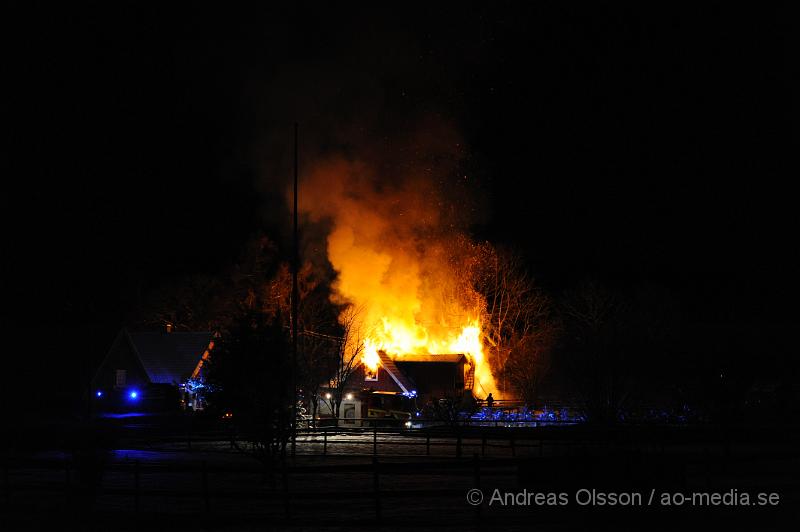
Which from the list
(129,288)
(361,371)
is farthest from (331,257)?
(129,288)

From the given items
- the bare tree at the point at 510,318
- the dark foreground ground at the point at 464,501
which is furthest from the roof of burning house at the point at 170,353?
the dark foreground ground at the point at 464,501

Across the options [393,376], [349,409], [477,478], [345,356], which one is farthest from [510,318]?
[477,478]

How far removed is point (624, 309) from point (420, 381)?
18168 millimetres

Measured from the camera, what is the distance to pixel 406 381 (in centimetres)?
5359

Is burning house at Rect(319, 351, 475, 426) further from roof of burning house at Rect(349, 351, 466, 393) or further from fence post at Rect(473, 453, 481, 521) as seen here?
fence post at Rect(473, 453, 481, 521)

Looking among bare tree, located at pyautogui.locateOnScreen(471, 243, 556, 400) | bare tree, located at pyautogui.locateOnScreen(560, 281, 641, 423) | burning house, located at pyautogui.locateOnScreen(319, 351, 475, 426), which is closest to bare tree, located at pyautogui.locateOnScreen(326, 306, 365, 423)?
burning house, located at pyautogui.locateOnScreen(319, 351, 475, 426)

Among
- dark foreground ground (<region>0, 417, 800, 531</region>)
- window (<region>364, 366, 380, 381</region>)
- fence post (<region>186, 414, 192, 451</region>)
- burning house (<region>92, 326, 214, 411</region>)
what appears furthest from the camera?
burning house (<region>92, 326, 214, 411</region>)

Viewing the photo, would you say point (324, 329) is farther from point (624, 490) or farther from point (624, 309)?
point (624, 490)

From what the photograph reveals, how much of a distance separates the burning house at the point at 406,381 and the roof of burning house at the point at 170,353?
9983 millimetres

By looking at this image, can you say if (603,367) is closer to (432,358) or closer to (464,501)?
(432,358)

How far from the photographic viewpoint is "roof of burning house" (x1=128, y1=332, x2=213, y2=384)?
5928 cm

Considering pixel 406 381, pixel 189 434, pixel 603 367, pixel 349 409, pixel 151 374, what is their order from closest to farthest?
1. pixel 189 434
2. pixel 603 367
3. pixel 406 381
4. pixel 349 409
5. pixel 151 374

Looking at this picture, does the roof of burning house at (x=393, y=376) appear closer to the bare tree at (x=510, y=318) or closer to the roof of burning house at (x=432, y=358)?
the roof of burning house at (x=432, y=358)

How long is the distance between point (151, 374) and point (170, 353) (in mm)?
2025
